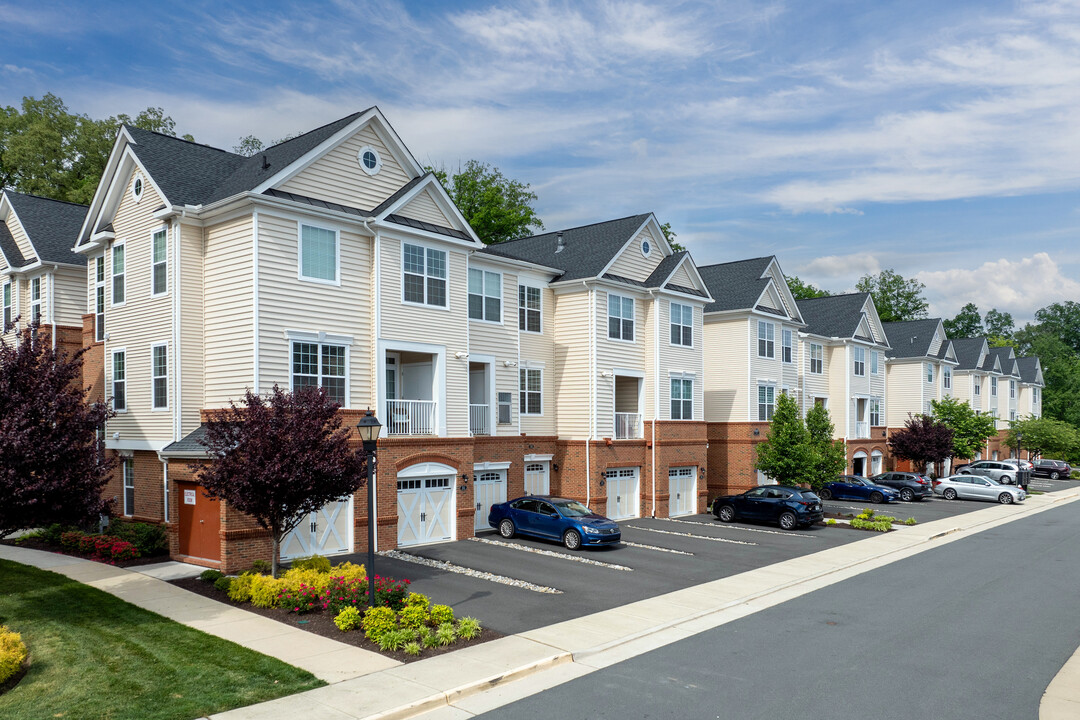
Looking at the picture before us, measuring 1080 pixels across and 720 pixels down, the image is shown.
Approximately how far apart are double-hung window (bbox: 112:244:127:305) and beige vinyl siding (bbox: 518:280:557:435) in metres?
12.9

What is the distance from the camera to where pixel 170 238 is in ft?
67.6

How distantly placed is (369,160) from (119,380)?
384 inches

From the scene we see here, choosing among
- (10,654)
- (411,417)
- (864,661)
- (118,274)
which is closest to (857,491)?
(411,417)

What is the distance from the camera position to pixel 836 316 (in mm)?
49812

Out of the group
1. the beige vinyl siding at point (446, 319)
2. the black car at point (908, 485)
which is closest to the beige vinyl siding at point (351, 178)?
the beige vinyl siding at point (446, 319)

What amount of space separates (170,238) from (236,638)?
1190cm

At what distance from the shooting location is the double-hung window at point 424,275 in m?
22.5

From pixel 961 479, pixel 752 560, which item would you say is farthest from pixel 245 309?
pixel 961 479

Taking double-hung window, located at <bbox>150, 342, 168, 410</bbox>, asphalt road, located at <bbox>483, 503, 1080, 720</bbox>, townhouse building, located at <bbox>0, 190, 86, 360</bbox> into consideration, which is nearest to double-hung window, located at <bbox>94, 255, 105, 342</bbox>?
townhouse building, located at <bbox>0, 190, 86, 360</bbox>

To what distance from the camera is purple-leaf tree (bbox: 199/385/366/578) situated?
50.7 ft

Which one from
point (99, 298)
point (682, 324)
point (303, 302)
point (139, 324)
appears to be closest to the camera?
point (303, 302)

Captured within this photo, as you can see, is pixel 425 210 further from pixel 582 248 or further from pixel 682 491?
pixel 682 491

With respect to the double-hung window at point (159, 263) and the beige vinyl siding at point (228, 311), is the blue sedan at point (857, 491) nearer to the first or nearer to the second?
the beige vinyl siding at point (228, 311)

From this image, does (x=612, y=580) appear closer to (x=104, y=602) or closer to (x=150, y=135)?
(x=104, y=602)
